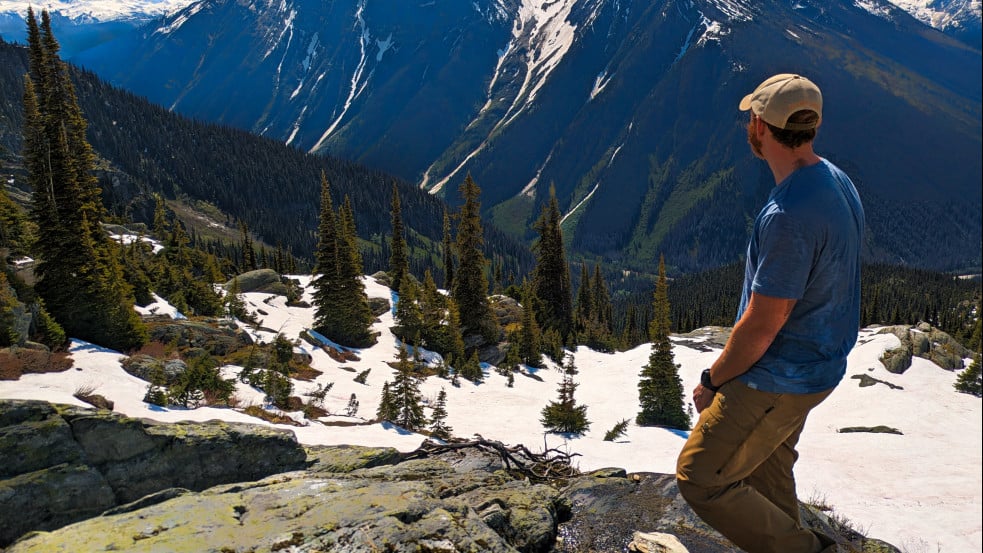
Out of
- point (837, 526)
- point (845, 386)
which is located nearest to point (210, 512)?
point (837, 526)

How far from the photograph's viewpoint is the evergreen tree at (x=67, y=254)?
17156 millimetres

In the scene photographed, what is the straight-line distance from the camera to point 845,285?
363 cm

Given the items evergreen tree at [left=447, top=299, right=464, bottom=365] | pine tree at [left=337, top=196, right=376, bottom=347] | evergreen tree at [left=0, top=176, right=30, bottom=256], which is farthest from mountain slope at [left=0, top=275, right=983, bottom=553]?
evergreen tree at [left=0, top=176, right=30, bottom=256]

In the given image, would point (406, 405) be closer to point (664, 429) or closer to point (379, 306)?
point (664, 429)

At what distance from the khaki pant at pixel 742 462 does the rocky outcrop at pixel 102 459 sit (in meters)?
6.22

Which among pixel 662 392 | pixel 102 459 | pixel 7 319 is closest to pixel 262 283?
pixel 7 319

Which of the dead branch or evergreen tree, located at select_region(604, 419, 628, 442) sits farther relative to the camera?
evergreen tree, located at select_region(604, 419, 628, 442)

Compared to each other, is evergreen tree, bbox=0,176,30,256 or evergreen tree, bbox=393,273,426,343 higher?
evergreen tree, bbox=0,176,30,256

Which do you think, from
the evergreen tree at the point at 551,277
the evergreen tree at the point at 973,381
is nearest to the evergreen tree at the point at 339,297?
the evergreen tree at the point at 551,277

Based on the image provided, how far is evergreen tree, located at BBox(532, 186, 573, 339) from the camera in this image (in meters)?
48.1

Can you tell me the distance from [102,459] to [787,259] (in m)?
8.31

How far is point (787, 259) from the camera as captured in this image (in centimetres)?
336

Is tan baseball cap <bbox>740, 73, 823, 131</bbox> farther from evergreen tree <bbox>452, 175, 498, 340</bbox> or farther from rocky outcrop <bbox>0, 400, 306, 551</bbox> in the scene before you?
evergreen tree <bbox>452, 175, 498, 340</bbox>

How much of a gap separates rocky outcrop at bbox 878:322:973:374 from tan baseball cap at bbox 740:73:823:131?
41.7 m
